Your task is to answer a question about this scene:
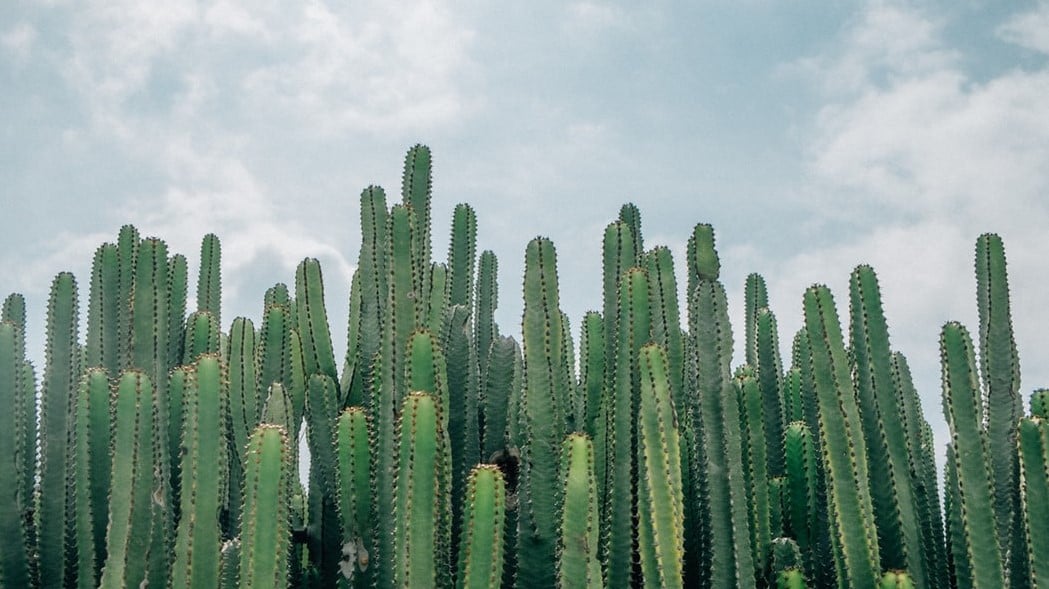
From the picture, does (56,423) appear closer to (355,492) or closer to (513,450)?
(355,492)

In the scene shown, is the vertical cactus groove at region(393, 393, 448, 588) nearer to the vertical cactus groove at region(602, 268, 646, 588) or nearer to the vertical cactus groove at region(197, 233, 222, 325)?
the vertical cactus groove at region(602, 268, 646, 588)

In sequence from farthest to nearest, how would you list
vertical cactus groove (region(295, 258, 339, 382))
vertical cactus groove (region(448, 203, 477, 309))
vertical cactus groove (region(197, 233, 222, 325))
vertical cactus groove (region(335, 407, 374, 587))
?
vertical cactus groove (region(197, 233, 222, 325)) → vertical cactus groove (region(448, 203, 477, 309)) → vertical cactus groove (region(295, 258, 339, 382)) → vertical cactus groove (region(335, 407, 374, 587))

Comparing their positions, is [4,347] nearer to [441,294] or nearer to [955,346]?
[441,294]

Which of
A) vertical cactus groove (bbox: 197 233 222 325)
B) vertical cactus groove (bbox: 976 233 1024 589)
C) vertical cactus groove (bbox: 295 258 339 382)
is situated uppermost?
vertical cactus groove (bbox: 197 233 222 325)

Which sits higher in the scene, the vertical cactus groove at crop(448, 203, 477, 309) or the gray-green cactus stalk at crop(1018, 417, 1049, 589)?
the vertical cactus groove at crop(448, 203, 477, 309)

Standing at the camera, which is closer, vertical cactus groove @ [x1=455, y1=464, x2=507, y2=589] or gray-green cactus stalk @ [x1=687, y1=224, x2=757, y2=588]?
vertical cactus groove @ [x1=455, y1=464, x2=507, y2=589]

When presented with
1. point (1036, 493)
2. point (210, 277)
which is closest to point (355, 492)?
point (1036, 493)

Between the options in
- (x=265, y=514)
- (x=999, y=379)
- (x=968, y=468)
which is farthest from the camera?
(x=999, y=379)

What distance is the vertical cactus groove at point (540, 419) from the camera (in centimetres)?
298

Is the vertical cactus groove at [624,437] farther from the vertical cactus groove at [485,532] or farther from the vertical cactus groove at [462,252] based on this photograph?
the vertical cactus groove at [462,252]

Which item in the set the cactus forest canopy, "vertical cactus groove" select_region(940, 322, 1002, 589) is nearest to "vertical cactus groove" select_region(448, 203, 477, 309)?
the cactus forest canopy

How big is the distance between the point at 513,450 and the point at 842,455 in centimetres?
126

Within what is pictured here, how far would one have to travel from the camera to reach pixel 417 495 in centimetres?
258

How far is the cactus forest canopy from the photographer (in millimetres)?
2785
